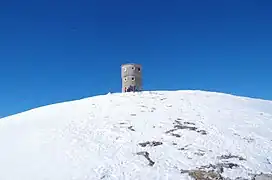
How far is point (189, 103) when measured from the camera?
37500mm

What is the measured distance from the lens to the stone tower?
49688 millimetres

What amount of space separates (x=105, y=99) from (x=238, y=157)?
21618mm

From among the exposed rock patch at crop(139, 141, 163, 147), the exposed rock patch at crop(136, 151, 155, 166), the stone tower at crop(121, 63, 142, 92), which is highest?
the stone tower at crop(121, 63, 142, 92)

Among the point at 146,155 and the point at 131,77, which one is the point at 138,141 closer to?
the point at 146,155

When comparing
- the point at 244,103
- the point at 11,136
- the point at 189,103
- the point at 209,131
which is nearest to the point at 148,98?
the point at 189,103

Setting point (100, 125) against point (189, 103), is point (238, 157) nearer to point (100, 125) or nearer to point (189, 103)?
point (100, 125)

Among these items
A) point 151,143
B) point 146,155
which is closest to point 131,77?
point 151,143

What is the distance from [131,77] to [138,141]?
25579mm

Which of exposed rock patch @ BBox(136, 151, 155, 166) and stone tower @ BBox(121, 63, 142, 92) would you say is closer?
exposed rock patch @ BBox(136, 151, 155, 166)

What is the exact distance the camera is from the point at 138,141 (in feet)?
81.5

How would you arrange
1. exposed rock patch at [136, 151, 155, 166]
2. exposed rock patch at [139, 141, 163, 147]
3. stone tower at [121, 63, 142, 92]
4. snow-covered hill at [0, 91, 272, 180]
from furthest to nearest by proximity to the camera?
stone tower at [121, 63, 142, 92], exposed rock patch at [139, 141, 163, 147], exposed rock patch at [136, 151, 155, 166], snow-covered hill at [0, 91, 272, 180]

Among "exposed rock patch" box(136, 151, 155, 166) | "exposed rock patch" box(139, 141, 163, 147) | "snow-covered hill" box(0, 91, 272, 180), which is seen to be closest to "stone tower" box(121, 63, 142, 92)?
"snow-covered hill" box(0, 91, 272, 180)

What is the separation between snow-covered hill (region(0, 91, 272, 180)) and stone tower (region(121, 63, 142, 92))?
1166cm

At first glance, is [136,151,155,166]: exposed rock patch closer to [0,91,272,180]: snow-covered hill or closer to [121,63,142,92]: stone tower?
[0,91,272,180]: snow-covered hill
